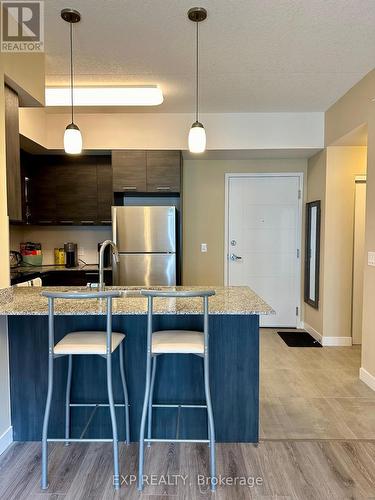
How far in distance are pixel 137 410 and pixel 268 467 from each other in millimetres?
851

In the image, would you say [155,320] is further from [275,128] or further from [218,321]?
[275,128]

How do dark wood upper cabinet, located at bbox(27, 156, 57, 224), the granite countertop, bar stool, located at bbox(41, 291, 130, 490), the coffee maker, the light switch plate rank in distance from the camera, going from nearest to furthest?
bar stool, located at bbox(41, 291, 130, 490) → the granite countertop → the light switch plate → dark wood upper cabinet, located at bbox(27, 156, 57, 224) → the coffee maker

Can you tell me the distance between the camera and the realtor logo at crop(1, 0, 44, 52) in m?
2.05

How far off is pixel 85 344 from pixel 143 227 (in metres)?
2.03

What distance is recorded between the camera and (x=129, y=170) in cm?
382

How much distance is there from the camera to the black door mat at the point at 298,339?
3.95 m

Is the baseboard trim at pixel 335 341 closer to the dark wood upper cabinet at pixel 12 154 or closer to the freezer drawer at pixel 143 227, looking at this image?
the freezer drawer at pixel 143 227

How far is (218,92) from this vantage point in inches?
130

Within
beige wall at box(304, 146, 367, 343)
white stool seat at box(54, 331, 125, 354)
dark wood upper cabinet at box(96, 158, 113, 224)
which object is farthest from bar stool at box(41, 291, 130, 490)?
beige wall at box(304, 146, 367, 343)

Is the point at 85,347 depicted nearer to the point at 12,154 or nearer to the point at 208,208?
the point at 12,154

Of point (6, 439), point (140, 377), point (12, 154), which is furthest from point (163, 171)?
point (6, 439)

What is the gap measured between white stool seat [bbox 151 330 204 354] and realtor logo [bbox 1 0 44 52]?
6.67ft

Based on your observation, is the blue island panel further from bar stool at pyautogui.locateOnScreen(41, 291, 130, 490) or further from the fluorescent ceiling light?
the fluorescent ceiling light

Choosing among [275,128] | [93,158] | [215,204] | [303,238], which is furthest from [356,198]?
[93,158]
